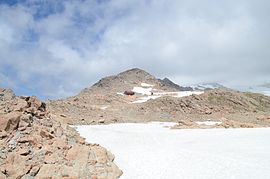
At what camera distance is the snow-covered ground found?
45.7ft

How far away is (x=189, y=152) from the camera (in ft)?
56.7

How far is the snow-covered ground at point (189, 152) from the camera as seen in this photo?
13922 millimetres

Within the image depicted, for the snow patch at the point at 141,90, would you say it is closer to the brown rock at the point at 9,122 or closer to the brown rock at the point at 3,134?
the brown rock at the point at 9,122

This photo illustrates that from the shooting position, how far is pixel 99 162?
1427cm

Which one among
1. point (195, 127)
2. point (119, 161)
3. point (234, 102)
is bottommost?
point (119, 161)

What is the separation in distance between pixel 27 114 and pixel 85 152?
3.44 m

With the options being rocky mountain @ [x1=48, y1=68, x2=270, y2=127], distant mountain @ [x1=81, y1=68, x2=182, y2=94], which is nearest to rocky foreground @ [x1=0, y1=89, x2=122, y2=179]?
rocky mountain @ [x1=48, y1=68, x2=270, y2=127]

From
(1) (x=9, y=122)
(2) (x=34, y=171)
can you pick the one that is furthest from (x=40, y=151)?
(1) (x=9, y=122)

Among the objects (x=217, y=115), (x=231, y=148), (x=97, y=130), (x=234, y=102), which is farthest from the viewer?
(x=234, y=102)

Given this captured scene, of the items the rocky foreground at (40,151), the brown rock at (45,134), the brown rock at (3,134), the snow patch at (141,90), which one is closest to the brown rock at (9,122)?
the rocky foreground at (40,151)

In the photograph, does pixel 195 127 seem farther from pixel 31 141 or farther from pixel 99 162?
pixel 31 141

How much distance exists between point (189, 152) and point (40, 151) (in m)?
7.49

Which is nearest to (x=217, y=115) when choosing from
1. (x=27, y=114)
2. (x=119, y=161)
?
(x=119, y=161)

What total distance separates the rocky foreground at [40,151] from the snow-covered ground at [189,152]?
4.53ft
